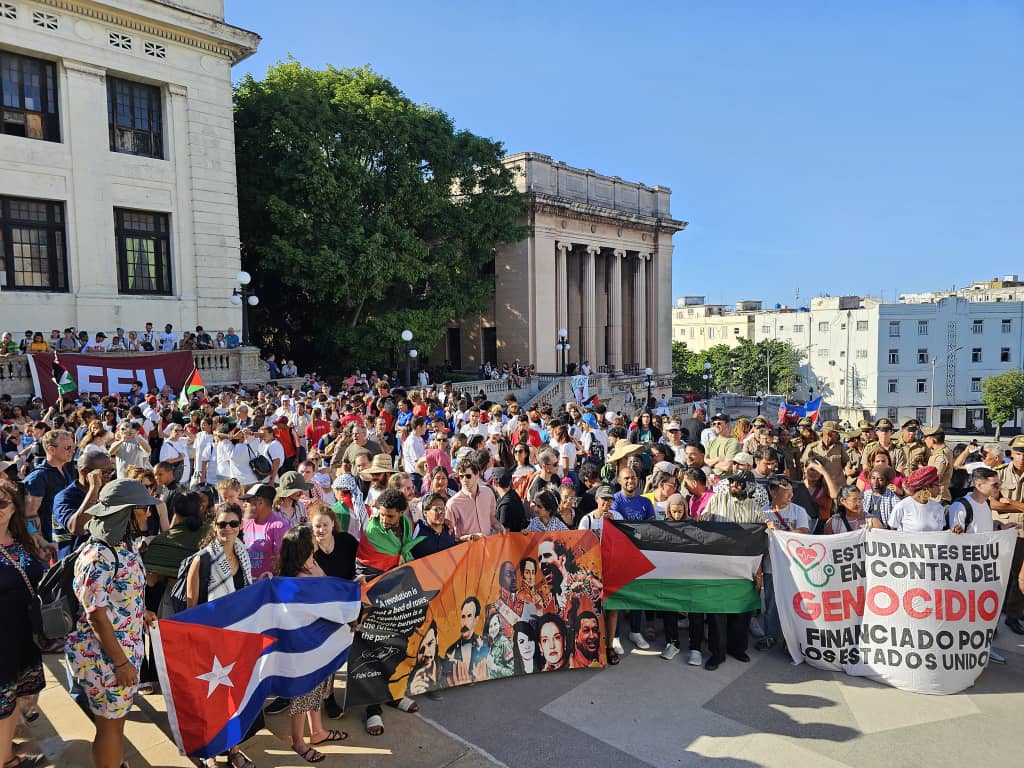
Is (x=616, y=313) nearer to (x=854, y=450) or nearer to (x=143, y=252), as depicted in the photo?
(x=143, y=252)

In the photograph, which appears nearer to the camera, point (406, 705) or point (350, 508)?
point (406, 705)

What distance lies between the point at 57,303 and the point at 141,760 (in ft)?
70.6

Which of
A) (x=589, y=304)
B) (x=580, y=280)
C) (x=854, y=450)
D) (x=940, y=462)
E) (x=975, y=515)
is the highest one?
(x=580, y=280)

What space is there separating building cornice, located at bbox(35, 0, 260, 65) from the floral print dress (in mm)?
23540

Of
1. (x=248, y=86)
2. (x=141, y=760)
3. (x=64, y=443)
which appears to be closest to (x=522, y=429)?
(x=64, y=443)

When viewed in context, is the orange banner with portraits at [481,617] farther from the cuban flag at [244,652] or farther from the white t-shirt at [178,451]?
the white t-shirt at [178,451]

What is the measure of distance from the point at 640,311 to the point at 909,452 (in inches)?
1629

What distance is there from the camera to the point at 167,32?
23703 millimetres

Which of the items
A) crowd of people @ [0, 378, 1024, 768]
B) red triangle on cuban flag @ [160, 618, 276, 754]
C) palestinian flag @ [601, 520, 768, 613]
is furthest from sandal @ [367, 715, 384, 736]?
palestinian flag @ [601, 520, 768, 613]

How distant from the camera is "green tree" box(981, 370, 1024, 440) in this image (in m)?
68.9

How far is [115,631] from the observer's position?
14.5ft

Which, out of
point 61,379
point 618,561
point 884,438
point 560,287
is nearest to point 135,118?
point 61,379

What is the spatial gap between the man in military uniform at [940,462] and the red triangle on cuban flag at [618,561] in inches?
119

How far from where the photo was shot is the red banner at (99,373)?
54.8 feet
